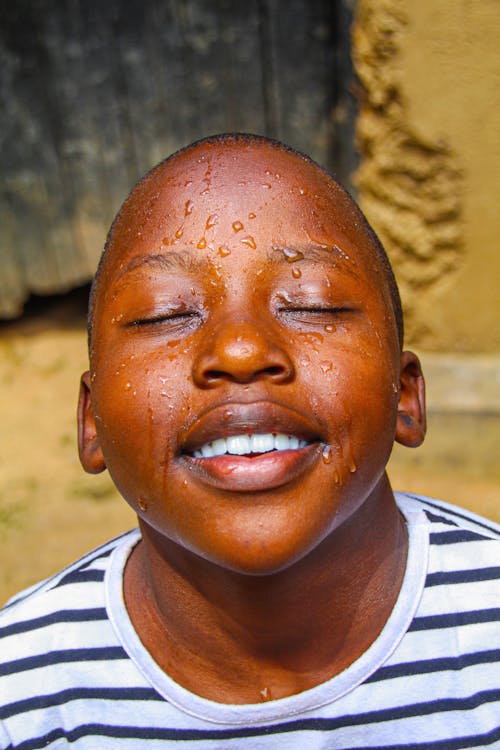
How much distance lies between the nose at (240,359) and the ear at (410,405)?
342 millimetres

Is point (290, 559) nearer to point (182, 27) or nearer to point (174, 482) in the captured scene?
point (174, 482)

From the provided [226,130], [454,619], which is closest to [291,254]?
[454,619]

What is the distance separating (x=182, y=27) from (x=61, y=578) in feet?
8.81

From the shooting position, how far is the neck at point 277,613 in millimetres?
1251

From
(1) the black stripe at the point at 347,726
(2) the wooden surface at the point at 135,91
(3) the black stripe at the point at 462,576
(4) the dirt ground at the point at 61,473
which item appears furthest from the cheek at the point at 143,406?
(2) the wooden surface at the point at 135,91

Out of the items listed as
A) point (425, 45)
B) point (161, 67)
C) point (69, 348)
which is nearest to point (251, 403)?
point (425, 45)

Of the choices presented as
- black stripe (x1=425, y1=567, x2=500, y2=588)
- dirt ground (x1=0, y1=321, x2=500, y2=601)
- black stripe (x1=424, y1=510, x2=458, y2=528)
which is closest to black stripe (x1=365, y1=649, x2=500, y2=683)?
black stripe (x1=425, y1=567, x2=500, y2=588)

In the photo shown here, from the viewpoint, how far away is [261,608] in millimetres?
1246

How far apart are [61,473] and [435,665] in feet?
7.71

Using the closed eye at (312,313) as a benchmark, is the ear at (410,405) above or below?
below

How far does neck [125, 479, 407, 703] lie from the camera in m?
1.25

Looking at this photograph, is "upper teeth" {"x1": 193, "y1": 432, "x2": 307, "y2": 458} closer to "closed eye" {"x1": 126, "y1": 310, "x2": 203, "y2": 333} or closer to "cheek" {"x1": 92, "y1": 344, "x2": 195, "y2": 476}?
"cheek" {"x1": 92, "y1": 344, "x2": 195, "y2": 476}

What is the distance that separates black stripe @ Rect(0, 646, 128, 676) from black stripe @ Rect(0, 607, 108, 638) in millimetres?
51

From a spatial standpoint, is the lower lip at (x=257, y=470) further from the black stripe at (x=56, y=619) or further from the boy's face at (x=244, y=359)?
the black stripe at (x=56, y=619)
